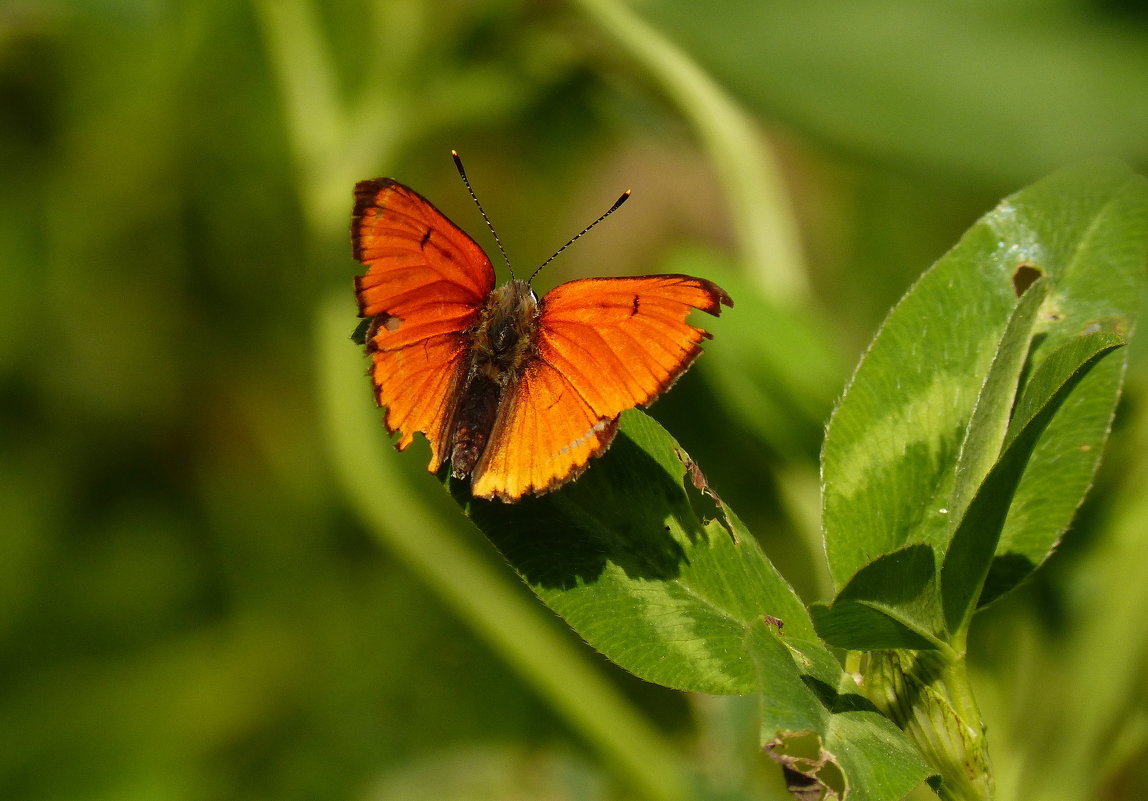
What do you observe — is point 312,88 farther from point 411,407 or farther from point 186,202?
point 411,407

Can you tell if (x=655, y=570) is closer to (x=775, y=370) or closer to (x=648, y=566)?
(x=648, y=566)

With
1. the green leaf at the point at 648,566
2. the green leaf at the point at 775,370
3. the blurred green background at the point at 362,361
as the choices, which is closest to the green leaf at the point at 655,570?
the green leaf at the point at 648,566

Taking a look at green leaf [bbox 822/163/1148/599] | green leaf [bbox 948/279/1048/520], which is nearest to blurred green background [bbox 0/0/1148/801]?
green leaf [bbox 822/163/1148/599]

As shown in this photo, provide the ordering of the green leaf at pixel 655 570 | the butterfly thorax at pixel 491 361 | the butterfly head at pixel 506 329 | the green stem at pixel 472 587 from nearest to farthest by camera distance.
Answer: the green leaf at pixel 655 570, the butterfly thorax at pixel 491 361, the butterfly head at pixel 506 329, the green stem at pixel 472 587

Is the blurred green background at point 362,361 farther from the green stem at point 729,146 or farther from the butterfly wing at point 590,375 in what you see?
the butterfly wing at point 590,375

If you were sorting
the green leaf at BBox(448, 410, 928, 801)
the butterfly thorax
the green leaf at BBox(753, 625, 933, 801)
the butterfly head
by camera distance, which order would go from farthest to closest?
the butterfly head < the butterfly thorax < the green leaf at BBox(448, 410, 928, 801) < the green leaf at BBox(753, 625, 933, 801)

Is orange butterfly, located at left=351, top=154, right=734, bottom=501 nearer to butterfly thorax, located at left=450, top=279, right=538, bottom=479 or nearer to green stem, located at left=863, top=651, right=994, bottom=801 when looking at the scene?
butterfly thorax, located at left=450, top=279, right=538, bottom=479
